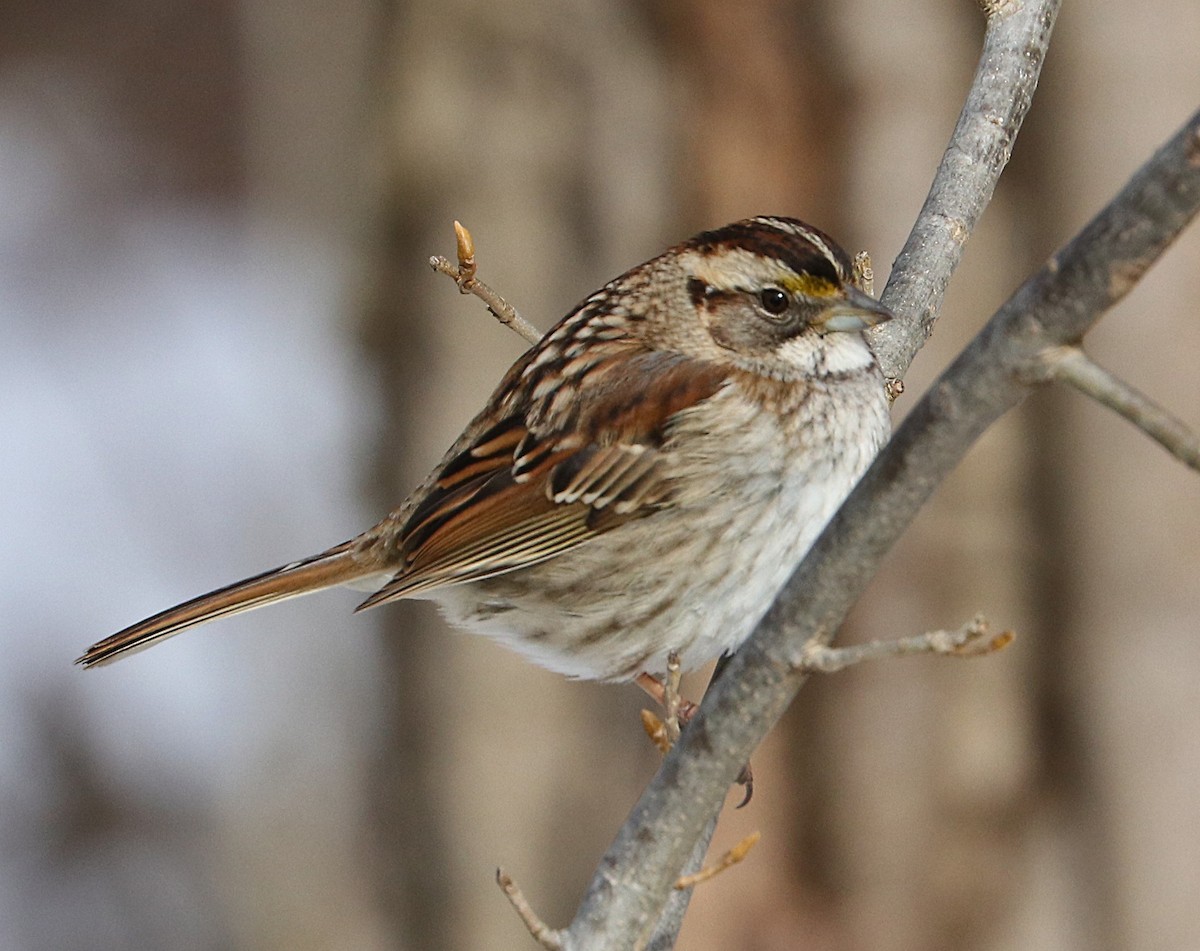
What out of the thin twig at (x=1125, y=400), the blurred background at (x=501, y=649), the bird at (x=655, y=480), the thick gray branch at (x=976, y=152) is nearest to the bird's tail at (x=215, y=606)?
the bird at (x=655, y=480)

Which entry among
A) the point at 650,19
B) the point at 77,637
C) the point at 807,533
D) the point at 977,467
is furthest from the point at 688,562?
the point at 77,637

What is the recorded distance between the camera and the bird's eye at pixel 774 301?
334cm

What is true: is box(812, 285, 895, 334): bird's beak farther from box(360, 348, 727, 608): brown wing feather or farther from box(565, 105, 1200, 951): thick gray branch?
box(565, 105, 1200, 951): thick gray branch

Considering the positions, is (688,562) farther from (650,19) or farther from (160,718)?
(160,718)

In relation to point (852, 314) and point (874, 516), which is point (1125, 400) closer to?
point (874, 516)

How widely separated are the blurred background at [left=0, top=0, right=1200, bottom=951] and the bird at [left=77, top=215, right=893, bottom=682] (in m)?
2.06

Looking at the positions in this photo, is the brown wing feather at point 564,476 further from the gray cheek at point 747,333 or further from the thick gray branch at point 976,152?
the thick gray branch at point 976,152

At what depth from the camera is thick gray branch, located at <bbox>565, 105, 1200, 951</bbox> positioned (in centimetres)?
A: 162

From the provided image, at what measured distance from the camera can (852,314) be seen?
3.14 metres

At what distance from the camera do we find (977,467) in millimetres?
5531

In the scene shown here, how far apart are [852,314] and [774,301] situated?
26cm

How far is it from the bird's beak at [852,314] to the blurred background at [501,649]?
6.91 ft

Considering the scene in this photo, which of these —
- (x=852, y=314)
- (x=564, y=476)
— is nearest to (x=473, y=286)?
(x=564, y=476)

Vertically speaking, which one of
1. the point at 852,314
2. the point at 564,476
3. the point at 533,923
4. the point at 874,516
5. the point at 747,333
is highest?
the point at 874,516
